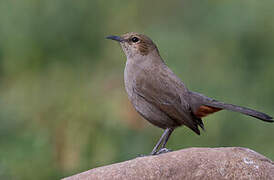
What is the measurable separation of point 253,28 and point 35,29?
3.61 m

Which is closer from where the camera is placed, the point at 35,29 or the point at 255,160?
the point at 255,160

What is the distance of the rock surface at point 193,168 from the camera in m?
5.87

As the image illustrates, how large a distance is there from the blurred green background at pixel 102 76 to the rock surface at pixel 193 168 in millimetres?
2521

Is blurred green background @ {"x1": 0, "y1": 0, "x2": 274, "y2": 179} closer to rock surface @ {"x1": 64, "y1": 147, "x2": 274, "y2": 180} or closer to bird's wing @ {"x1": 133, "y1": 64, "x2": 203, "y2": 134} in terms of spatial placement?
bird's wing @ {"x1": 133, "y1": 64, "x2": 203, "y2": 134}

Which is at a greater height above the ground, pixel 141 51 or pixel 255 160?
pixel 141 51

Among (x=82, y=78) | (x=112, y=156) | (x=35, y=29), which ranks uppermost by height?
(x=35, y=29)

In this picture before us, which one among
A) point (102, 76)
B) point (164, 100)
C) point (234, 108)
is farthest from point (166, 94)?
point (102, 76)

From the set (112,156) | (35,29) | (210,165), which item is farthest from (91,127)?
(210,165)

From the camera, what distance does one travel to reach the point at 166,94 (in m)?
7.21

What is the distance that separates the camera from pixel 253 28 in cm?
1059

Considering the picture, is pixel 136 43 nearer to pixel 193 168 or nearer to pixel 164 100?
pixel 164 100

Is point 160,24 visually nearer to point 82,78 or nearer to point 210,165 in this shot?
point 82,78

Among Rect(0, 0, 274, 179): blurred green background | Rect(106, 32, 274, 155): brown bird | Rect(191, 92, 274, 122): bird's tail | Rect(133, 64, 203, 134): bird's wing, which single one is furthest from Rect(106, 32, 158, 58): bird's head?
Rect(0, 0, 274, 179): blurred green background

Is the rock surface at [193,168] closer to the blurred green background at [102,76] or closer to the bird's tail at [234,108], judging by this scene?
the bird's tail at [234,108]
